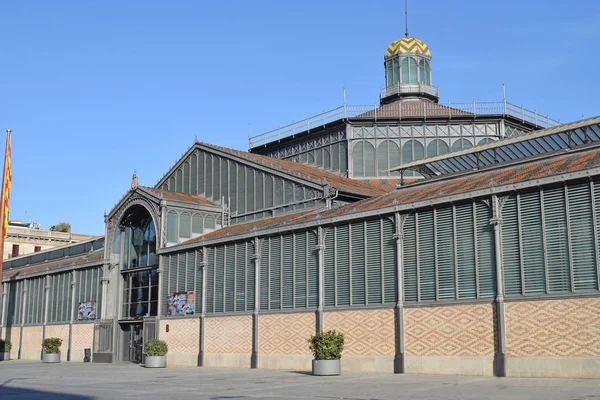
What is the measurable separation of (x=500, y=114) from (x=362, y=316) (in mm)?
25452

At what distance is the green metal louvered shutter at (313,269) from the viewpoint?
122ft

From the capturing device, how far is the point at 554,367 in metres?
26.7

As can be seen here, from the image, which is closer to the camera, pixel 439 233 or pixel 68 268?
pixel 439 233

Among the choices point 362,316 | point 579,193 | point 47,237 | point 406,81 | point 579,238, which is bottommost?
point 362,316

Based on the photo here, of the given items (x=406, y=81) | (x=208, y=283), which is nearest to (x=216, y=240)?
(x=208, y=283)

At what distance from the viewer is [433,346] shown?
30.9 meters

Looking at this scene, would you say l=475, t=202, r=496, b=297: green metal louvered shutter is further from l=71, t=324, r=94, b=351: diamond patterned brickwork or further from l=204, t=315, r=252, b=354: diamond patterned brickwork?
l=71, t=324, r=94, b=351: diamond patterned brickwork

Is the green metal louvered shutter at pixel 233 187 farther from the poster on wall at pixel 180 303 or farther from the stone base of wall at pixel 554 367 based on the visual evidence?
the stone base of wall at pixel 554 367

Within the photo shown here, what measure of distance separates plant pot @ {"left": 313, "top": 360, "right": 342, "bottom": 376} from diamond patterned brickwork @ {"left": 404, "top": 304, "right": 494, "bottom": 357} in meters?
3.34

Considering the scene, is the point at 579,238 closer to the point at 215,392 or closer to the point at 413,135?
the point at 215,392

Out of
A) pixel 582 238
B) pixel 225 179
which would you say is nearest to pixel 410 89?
pixel 225 179

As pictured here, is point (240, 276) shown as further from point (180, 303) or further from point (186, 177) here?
point (186, 177)

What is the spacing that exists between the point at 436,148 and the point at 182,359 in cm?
2444

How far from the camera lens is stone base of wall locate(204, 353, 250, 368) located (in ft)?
133
